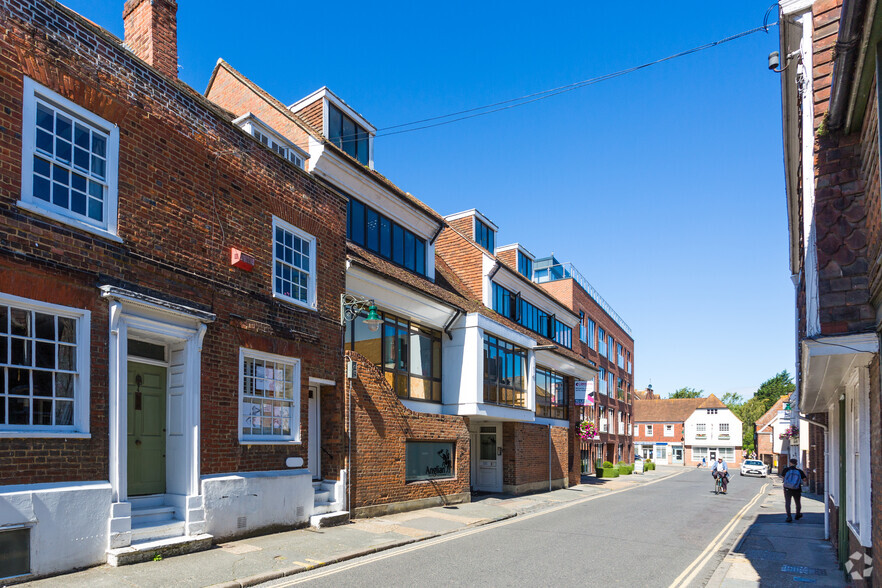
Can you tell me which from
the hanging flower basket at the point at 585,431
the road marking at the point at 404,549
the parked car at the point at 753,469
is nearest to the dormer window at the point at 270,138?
the road marking at the point at 404,549

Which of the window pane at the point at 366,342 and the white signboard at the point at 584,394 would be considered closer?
the window pane at the point at 366,342

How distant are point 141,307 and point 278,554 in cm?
428

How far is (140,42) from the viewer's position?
13109mm

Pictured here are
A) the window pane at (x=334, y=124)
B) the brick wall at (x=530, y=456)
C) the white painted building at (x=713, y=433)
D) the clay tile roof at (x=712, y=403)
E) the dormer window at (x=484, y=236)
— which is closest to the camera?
the window pane at (x=334, y=124)

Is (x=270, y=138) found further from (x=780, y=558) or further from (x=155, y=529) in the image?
(x=780, y=558)

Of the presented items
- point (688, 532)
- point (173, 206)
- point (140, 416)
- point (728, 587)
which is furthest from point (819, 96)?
point (688, 532)

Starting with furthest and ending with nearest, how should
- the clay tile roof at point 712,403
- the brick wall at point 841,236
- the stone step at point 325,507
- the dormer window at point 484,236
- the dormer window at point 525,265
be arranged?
the clay tile roof at point 712,403, the dormer window at point 525,265, the dormer window at point 484,236, the stone step at point 325,507, the brick wall at point 841,236

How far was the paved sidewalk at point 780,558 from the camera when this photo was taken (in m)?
9.82

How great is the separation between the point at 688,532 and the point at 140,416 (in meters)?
12.4

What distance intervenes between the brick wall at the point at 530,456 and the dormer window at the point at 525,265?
28.4ft

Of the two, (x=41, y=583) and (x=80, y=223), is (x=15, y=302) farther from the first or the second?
(x=41, y=583)

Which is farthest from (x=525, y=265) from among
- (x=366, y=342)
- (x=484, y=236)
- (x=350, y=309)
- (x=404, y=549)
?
(x=404, y=549)

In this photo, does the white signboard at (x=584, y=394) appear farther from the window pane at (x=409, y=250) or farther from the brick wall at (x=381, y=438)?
the brick wall at (x=381, y=438)

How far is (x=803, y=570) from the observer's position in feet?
35.0
